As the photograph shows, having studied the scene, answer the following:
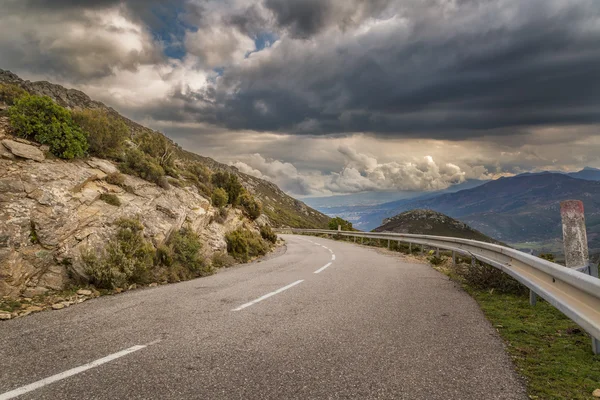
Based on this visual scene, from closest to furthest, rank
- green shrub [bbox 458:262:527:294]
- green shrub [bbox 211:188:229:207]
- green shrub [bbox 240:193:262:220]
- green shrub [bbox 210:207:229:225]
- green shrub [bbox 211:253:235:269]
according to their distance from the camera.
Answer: green shrub [bbox 458:262:527:294] → green shrub [bbox 211:253:235:269] → green shrub [bbox 210:207:229:225] → green shrub [bbox 211:188:229:207] → green shrub [bbox 240:193:262:220]

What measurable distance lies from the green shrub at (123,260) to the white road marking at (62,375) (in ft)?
15.8

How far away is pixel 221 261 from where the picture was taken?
13.4 meters

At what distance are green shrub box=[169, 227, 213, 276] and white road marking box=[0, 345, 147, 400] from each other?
276 inches

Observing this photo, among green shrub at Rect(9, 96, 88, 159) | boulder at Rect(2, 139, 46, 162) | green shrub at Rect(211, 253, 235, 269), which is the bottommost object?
green shrub at Rect(211, 253, 235, 269)

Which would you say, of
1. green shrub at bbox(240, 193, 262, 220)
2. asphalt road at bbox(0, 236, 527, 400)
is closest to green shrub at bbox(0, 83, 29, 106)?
asphalt road at bbox(0, 236, 527, 400)

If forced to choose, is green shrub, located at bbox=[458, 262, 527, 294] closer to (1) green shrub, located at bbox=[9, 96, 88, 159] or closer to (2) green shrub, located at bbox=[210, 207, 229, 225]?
(2) green shrub, located at bbox=[210, 207, 229, 225]

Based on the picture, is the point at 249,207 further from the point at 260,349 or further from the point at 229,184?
the point at 260,349

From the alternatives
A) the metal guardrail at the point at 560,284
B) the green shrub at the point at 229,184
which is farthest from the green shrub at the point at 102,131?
the metal guardrail at the point at 560,284

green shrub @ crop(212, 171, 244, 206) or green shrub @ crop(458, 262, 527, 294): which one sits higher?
green shrub @ crop(212, 171, 244, 206)

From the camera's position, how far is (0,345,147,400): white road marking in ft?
9.82

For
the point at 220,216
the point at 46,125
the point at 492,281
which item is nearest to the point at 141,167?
the point at 46,125

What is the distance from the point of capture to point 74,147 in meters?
10.4

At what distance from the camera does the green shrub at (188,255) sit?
36.1 feet

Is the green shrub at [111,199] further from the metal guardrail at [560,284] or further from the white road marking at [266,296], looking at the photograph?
the metal guardrail at [560,284]
